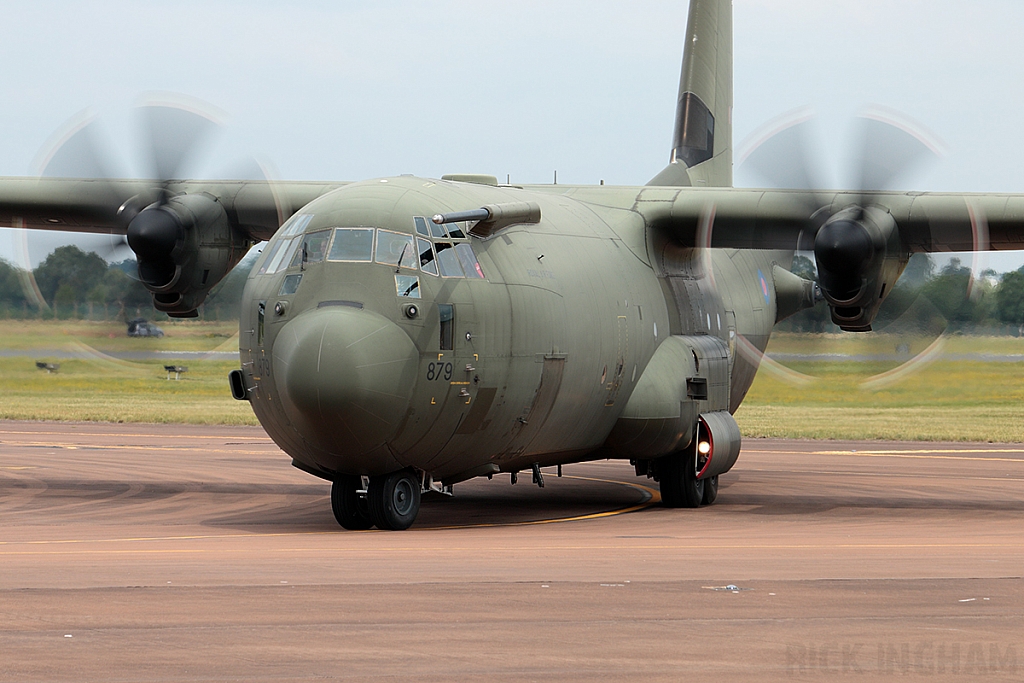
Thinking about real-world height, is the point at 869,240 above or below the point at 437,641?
above

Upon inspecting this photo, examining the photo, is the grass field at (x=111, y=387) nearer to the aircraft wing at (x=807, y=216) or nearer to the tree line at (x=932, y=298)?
the aircraft wing at (x=807, y=216)

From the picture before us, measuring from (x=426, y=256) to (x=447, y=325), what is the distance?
85 cm

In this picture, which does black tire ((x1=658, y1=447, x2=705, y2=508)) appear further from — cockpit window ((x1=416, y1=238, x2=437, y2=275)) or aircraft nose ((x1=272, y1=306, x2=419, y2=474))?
aircraft nose ((x1=272, y1=306, x2=419, y2=474))

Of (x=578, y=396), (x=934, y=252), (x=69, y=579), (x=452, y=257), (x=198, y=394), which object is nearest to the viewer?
(x=69, y=579)

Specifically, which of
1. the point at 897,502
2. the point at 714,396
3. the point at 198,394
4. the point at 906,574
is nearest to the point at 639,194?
the point at 714,396

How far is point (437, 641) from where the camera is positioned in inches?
352

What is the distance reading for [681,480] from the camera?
67.3 feet

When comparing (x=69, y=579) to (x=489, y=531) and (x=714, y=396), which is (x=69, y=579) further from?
(x=714, y=396)

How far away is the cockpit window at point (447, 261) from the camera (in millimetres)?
15586

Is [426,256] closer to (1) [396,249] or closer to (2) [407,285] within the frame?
(1) [396,249]

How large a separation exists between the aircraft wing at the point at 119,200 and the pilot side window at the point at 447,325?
6647 millimetres

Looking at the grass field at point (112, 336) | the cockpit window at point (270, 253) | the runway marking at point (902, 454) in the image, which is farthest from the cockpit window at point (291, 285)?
the runway marking at point (902, 454)

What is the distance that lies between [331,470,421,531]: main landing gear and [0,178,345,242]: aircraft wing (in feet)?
21.1

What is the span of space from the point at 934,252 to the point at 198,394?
148 ft
